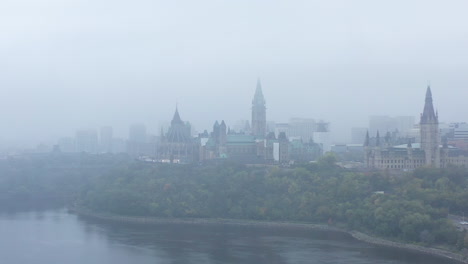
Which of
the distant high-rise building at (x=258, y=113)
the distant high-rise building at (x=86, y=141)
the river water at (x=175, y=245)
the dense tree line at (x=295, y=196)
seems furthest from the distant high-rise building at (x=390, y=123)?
the river water at (x=175, y=245)

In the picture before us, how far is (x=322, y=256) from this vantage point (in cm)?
1511

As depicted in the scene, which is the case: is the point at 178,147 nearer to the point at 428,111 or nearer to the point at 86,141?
the point at 428,111

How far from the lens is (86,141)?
5556 cm

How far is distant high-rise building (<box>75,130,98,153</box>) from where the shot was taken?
55125 mm

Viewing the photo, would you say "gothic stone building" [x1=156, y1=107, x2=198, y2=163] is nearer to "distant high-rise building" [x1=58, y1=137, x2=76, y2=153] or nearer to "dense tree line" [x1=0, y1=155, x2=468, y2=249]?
"dense tree line" [x1=0, y1=155, x2=468, y2=249]

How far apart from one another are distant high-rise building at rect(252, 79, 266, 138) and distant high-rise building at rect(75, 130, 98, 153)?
24.3 m

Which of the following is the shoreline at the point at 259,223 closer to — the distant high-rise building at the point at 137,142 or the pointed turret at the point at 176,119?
the pointed turret at the point at 176,119

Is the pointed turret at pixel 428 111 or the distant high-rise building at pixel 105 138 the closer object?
the pointed turret at pixel 428 111

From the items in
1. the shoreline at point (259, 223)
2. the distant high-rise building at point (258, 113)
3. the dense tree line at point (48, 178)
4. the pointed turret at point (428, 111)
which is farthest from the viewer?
the distant high-rise building at point (258, 113)

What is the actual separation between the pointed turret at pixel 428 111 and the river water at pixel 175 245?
9576 millimetres

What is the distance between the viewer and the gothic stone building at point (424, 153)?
26.0 meters

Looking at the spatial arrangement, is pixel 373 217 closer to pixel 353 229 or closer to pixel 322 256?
pixel 353 229

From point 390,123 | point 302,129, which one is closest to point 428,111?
point 302,129

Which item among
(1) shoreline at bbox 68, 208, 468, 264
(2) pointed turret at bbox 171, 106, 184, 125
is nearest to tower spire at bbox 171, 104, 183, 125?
(2) pointed turret at bbox 171, 106, 184, 125
